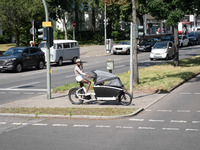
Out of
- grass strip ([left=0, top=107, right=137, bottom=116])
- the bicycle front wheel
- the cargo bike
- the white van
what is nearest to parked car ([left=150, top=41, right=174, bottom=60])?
the white van

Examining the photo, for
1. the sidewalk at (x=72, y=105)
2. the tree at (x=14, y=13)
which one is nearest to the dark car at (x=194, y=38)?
the tree at (x=14, y=13)

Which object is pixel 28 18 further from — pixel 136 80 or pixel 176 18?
pixel 136 80

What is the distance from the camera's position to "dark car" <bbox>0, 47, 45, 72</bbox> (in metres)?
26.8

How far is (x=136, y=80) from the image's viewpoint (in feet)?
57.6

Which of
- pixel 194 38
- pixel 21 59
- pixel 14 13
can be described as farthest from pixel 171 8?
pixel 194 38

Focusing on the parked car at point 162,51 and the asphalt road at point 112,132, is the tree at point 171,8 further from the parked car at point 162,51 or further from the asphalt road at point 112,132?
the parked car at point 162,51

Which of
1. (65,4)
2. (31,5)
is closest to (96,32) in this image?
(65,4)

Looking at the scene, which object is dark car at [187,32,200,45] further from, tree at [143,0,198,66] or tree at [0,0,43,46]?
tree at [143,0,198,66]

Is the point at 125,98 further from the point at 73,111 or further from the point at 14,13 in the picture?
the point at 14,13

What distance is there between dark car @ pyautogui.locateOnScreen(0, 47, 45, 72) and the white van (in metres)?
1.37

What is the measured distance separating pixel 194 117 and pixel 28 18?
3397 centimetres

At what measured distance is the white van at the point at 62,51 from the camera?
31156 millimetres

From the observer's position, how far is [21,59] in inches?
1086

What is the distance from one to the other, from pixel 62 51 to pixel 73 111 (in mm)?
20503
